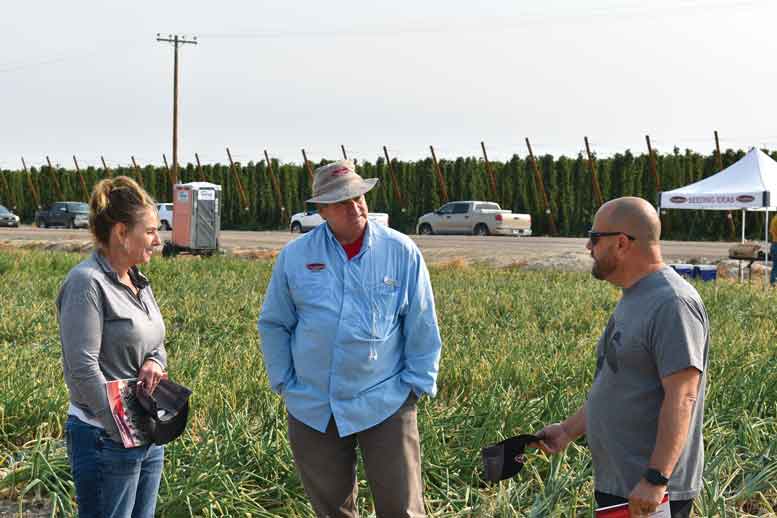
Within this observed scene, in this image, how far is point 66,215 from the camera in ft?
137

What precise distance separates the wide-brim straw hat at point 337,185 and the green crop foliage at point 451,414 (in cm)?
146

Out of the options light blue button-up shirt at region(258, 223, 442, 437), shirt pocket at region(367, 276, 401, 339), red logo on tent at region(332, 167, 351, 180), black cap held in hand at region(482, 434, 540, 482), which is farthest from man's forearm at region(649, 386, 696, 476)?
red logo on tent at region(332, 167, 351, 180)

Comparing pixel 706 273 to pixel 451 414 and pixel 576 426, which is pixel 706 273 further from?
pixel 576 426

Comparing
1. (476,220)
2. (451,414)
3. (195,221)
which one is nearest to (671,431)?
(451,414)

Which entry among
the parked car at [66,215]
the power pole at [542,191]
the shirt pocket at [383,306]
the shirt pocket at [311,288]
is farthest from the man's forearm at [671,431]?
the parked car at [66,215]

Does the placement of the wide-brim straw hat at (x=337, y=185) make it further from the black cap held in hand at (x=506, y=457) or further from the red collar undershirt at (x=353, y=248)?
the black cap held in hand at (x=506, y=457)

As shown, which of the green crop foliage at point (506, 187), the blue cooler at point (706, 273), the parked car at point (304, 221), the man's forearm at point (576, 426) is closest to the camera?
the man's forearm at point (576, 426)

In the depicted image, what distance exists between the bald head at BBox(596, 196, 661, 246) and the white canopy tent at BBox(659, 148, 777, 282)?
547 inches

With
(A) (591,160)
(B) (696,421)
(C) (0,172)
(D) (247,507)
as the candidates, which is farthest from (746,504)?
(C) (0,172)

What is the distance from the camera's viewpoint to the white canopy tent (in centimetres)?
1595

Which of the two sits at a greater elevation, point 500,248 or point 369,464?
point 500,248

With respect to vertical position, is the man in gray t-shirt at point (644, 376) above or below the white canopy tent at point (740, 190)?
below

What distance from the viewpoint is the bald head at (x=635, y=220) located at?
290 cm

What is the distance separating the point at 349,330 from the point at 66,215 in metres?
41.0
